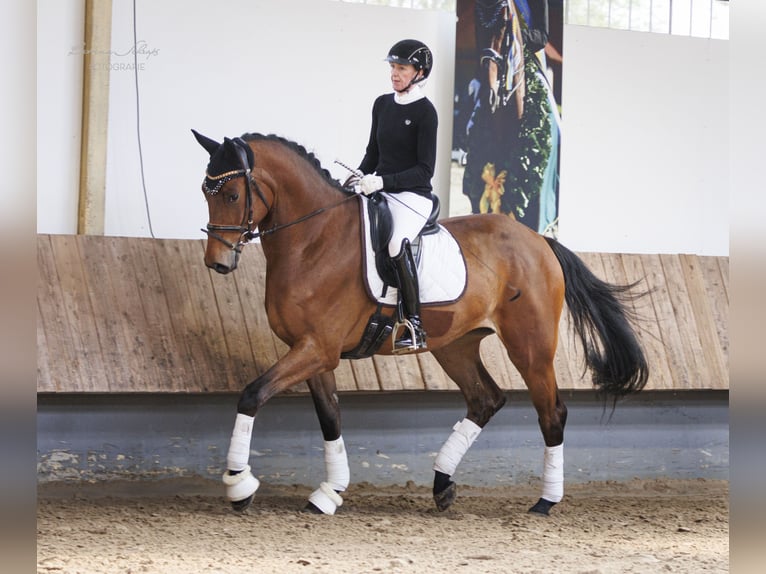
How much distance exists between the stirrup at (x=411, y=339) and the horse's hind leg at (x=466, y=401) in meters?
0.50

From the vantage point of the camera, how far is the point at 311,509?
4680mm

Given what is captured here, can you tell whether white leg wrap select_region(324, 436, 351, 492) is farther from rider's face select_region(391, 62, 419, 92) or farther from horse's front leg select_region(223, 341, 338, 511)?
rider's face select_region(391, 62, 419, 92)

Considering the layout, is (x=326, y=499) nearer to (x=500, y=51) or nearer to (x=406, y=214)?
(x=406, y=214)

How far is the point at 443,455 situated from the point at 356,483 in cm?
83

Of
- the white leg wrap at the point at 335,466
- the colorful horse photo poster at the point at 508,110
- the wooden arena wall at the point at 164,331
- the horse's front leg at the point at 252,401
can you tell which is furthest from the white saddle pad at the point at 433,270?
the colorful horse photo poster at the point at 508,110

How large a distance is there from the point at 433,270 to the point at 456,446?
1055mm

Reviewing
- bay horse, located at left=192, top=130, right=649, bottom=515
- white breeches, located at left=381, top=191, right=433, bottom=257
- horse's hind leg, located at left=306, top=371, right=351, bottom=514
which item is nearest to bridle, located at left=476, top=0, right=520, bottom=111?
bay horse, located at left=192, top=130, right=649, bottom=515

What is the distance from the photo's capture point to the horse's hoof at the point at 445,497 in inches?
191

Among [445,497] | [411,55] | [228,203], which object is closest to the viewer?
[228,203]

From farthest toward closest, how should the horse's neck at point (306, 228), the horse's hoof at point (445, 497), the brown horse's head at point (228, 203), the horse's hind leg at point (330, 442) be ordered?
the horse's hoof at point (445, 497)
the horse's hind leg at point (330, 442)
the horse's neck at point (306, 228)
the brown horse's head at point (228, 203)

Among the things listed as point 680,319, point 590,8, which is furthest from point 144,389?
point 590,8

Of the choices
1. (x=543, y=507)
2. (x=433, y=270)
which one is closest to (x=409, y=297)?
(x=433, y=270)

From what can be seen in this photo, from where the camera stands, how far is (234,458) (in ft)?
13.4

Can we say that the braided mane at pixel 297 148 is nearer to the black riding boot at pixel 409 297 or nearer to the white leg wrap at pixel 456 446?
the black riding boot at pixel 409 297
